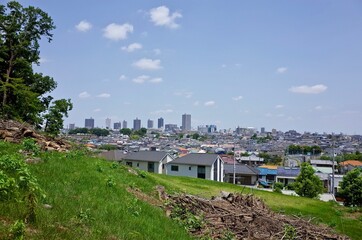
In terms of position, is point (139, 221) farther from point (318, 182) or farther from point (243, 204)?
point (318, 182)

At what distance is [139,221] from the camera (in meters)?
6.62

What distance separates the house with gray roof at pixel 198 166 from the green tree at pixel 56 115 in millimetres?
19012

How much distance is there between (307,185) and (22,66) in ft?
97.9

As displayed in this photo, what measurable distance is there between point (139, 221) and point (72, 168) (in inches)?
161

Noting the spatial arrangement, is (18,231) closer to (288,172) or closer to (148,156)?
(148,156)

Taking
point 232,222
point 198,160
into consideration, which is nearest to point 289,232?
point 232,222

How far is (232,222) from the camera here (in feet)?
28.8

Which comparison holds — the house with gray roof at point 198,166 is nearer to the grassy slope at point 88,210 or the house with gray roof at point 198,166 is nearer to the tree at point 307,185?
the tree at point 307,185

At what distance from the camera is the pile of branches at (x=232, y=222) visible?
8.09 metres

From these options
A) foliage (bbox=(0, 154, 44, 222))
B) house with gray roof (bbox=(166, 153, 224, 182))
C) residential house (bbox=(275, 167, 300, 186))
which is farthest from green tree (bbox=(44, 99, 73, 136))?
residential house (bbox=(275, 167, 300, 186))

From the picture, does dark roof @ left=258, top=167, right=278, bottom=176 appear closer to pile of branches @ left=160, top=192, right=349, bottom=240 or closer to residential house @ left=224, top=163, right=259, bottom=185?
residential house @ left=224, top=163, right=259, bottom=185

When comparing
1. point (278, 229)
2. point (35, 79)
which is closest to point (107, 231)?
point (278, 229)

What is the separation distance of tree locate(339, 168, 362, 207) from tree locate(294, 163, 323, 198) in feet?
8.25

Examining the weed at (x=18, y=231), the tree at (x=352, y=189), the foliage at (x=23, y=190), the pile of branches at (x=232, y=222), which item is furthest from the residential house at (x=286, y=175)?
the weed at (x=18, y=231)
